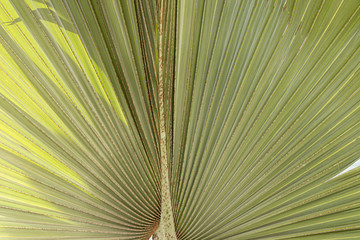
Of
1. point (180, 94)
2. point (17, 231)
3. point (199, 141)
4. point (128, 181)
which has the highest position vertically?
point (180, 94)

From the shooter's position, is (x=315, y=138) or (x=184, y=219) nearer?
(x=315, y=138)

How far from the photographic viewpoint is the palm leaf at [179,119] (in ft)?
2.19

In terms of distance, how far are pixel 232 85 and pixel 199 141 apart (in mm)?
209

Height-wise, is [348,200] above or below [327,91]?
below

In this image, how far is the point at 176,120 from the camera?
0.83 m

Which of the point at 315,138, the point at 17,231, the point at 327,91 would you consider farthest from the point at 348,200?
the point at 17,231

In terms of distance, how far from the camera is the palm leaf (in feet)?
2.19

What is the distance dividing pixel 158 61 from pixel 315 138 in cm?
51

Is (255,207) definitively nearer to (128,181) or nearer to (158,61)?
(128,181)

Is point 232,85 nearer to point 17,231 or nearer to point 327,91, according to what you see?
point 327,91

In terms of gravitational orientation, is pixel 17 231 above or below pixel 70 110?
below

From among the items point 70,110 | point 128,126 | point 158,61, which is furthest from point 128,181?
point 158,61

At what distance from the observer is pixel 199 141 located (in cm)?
84

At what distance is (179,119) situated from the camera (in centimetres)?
83
